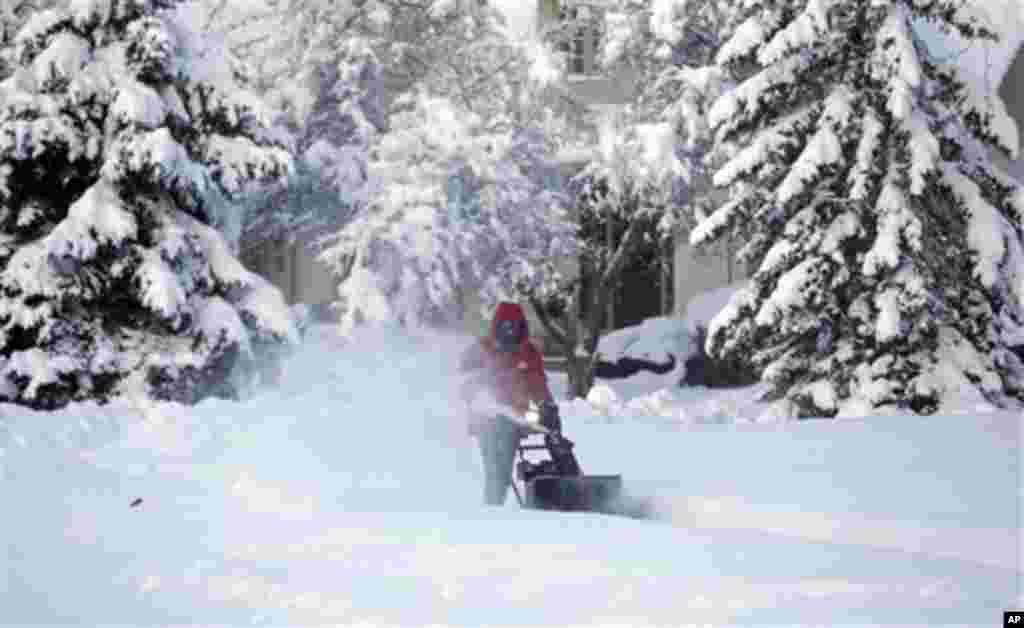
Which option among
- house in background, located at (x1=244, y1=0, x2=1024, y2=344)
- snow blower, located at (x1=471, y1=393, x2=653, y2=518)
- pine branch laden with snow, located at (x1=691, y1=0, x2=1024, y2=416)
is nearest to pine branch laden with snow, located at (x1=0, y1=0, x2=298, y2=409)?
pine branch laden with snow, located at (x1=691, y1=0, x2=1024, y2=416)

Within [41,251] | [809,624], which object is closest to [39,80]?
[41,251]

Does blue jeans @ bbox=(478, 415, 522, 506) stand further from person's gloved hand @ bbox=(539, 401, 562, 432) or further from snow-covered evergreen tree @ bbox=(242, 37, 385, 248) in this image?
snow-covered evergreen tree @ bbox=(242, 37, 385, 248)

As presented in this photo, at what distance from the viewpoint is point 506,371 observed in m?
10.8

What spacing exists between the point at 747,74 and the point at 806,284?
553cm

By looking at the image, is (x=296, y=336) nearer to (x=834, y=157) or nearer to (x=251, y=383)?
(x=251, y=383)

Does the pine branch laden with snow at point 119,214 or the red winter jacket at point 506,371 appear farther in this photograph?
the pine branch laden with snow at point 119,214

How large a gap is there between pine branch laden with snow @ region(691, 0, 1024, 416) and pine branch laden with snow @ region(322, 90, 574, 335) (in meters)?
6.04

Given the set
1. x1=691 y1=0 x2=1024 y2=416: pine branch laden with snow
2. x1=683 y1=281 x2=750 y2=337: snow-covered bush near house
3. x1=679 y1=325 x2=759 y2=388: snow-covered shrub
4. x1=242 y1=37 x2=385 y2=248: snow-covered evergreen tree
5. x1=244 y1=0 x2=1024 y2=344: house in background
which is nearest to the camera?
x1=691 y1=0 x2=1024 y2=416: pine branch laden with snow

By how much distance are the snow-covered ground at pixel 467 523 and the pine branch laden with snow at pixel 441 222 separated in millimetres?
4560

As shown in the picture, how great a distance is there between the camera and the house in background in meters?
23.5

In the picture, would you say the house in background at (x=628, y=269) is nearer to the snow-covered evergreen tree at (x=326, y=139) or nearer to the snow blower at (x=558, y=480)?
the snow-covered evergreen tree at (x=326, y=139)

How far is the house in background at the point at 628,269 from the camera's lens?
23547 mm

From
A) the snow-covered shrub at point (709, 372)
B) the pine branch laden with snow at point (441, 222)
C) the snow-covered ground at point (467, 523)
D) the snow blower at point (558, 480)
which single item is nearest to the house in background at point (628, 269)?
the pine branch laden with snow at point (441, 222)

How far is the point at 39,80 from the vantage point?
54.3ft
